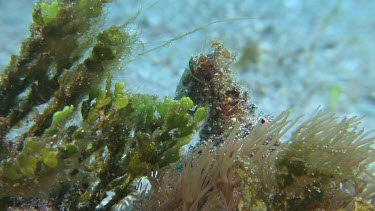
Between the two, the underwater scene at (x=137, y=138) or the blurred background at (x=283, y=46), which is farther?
the blurred background at (x=283, y=46)

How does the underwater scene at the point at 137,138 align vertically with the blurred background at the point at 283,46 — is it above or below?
below

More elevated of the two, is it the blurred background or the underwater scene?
the blurred background

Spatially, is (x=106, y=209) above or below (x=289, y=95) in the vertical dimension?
below

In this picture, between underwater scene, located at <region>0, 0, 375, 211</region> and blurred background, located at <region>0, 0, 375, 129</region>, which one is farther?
blurred background, located at <region>0, 0, 375, 129</region>

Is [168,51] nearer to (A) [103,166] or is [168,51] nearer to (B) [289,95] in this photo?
(B) [289,95]


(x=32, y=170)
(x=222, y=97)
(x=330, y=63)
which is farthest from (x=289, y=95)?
(x=32, y=170)

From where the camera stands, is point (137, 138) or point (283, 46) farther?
point (283, 46)

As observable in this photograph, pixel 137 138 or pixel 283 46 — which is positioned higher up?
pixel 283 46

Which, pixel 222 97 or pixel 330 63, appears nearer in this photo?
pixel 222 97
